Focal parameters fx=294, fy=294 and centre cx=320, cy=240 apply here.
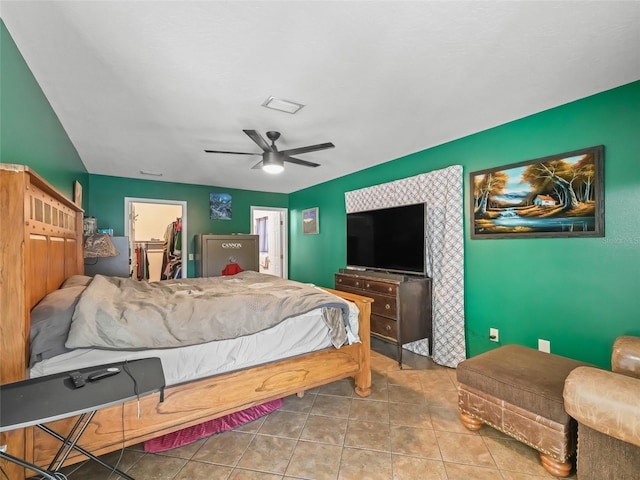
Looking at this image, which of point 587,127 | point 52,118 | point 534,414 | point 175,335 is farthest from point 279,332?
point 587,127

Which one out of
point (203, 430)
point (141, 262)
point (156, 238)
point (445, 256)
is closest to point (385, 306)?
point (445, 256)

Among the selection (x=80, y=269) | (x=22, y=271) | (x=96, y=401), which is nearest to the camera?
(x=96, y=401)

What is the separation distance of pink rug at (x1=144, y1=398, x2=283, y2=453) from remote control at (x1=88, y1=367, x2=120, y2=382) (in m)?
0.89

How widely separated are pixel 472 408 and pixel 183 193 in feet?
16.6

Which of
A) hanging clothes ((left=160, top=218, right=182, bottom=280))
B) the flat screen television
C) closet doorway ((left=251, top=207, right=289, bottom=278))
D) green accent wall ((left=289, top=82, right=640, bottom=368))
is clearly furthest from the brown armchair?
hanging clothes ((left=160, top=218, right=182, bottom=280))

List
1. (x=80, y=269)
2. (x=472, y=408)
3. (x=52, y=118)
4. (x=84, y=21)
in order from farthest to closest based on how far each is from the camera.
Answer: (x=80, y=269) → (x=52, y=118) → (x=472, y=408) → (x=84, y=21)

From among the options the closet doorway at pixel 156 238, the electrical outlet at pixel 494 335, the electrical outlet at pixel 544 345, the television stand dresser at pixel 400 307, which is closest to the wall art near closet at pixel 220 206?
the closet doorway at pixel 156 238

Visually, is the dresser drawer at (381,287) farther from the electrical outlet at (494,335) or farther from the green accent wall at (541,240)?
the electrical outlet at (494,335)

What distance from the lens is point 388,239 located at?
11.8 feet

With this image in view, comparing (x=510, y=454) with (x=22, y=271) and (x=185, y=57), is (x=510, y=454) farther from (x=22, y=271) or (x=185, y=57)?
(x=185, y=57)

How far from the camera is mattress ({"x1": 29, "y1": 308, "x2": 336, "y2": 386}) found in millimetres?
1473

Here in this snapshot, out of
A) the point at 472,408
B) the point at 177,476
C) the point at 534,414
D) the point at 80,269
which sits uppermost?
the point at 80,269

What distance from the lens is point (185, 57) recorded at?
171 cm

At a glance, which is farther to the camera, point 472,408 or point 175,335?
point 472,408
